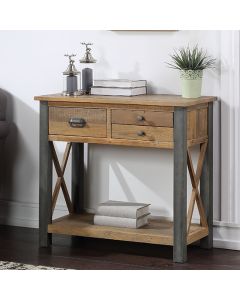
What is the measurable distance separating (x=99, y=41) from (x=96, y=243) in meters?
1.08

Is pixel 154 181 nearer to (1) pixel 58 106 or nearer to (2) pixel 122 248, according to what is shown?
(2) pixel 122 248

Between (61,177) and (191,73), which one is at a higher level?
(191,73)

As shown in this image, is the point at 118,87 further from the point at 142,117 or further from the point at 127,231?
the point at 127,231

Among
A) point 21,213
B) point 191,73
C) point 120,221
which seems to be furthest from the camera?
point 21,213

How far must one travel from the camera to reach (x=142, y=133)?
3.88 metres

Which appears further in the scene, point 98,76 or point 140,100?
point 98,76

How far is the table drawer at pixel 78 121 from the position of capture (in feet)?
13.1

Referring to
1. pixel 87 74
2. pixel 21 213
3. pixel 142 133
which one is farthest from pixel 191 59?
pixel 21 213

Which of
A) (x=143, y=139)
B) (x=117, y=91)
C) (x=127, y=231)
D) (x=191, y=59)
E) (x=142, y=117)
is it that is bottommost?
(x=127, y=231)

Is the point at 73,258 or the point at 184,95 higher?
the point at 184,95

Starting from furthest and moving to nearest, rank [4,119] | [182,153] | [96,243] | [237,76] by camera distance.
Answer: [4,119]
[96,243]
[237,76]
[182,153]

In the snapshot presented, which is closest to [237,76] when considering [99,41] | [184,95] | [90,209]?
[184,95]

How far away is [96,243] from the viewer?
4.34 m

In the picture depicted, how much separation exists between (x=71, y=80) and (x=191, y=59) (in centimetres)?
64
